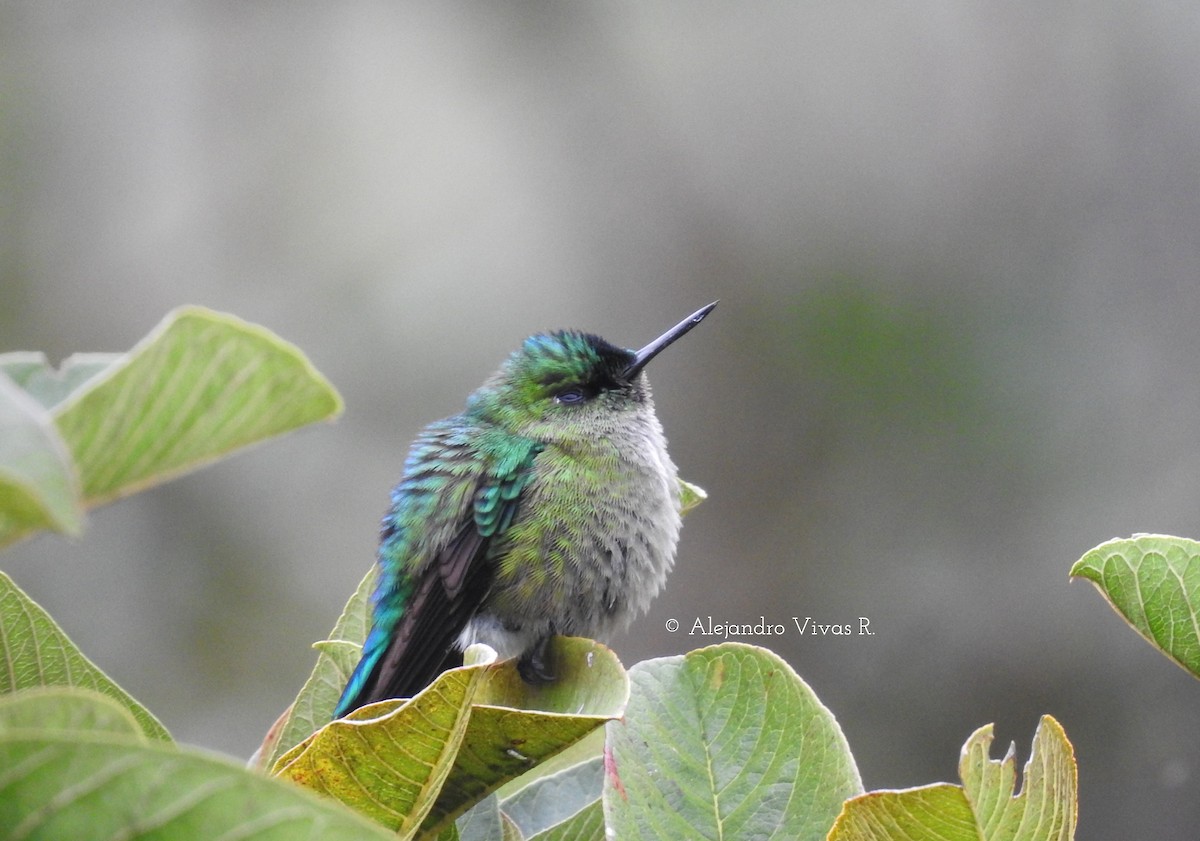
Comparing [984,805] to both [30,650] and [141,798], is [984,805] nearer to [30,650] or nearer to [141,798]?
[141,798]

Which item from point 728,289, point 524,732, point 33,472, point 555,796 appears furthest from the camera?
point 728,289

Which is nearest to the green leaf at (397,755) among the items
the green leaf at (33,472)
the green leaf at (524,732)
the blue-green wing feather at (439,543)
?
the green leaf at (524,732)

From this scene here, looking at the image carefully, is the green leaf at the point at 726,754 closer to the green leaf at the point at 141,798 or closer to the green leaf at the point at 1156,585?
the green leaf at the point at 1156,585

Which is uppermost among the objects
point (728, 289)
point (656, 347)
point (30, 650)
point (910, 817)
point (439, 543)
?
point (728, 289)

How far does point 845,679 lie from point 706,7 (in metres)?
4.50

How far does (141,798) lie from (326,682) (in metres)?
0.99

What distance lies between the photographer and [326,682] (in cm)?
156

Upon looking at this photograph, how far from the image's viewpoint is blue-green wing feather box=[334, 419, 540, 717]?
2.49m

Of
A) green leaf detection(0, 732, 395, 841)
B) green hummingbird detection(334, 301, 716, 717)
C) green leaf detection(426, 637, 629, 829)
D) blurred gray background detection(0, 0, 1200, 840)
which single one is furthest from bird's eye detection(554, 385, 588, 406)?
blurred gray background detection(0, 0, 1200, 840)

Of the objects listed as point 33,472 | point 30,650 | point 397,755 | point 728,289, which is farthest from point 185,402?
point 728,289

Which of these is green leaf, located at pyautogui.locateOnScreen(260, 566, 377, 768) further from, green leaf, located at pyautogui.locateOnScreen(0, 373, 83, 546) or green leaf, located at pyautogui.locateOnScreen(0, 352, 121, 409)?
green leaf, located at pyautogui.locateOnScreen(0, 373, 83, 546)

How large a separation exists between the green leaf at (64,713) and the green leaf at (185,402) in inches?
4.4

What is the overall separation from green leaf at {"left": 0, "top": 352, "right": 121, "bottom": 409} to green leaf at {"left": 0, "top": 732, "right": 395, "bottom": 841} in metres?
0.21

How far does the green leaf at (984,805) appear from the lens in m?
1.08
